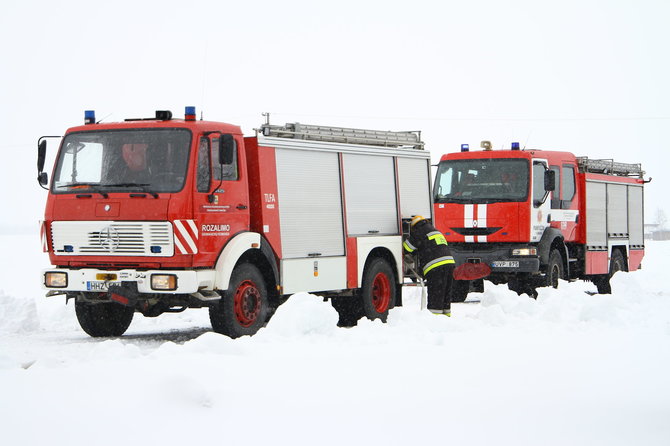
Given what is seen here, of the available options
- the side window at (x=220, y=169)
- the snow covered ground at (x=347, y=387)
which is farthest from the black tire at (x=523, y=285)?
the side window at (x=220, y=169)

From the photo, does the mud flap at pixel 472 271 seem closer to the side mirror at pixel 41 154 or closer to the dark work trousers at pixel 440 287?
the dark work trousers at pixel 440 287

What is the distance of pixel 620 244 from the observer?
23281 millimetres

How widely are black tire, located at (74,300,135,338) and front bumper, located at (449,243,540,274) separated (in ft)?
24.6

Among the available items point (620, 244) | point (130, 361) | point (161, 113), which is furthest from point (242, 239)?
point (620, 244)

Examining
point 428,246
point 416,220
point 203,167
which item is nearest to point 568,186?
point 416,220

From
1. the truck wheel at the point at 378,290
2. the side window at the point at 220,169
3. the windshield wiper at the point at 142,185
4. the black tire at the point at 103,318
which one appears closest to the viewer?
the windshield wiper at the point at 142,185

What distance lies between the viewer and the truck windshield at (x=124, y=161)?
1197 centimetres

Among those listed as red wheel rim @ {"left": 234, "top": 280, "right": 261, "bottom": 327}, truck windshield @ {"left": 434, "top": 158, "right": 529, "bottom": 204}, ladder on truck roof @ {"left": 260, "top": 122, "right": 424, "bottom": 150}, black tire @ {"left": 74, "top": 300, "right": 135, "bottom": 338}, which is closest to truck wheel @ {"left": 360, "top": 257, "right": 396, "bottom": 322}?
ladder on truck roof @ {"left": 260, "top": 122, "right": 424, "bottom": 150}

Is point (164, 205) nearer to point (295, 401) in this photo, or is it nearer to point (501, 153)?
point (295, 401)

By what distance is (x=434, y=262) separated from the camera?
48.6 ft

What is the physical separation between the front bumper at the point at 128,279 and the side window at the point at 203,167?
40.3 inches

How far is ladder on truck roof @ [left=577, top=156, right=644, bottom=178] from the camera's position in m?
21.3

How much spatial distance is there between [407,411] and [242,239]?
5.76 metres

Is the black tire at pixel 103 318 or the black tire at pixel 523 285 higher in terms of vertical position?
the black tire at pixel 103 318
